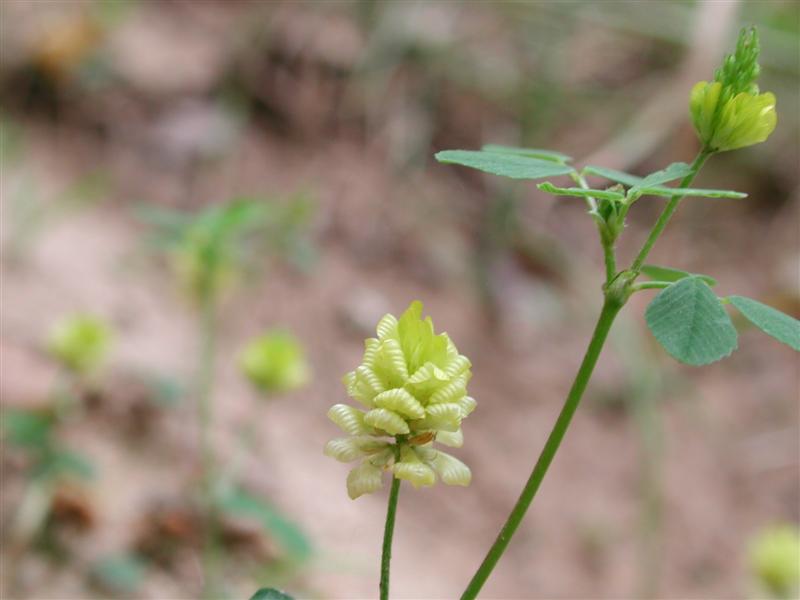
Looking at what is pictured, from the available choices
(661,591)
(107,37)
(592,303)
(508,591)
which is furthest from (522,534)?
(107,37)

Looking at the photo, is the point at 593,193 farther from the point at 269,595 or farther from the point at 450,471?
the point at 269,595

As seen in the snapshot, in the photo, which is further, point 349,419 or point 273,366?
point 273,366

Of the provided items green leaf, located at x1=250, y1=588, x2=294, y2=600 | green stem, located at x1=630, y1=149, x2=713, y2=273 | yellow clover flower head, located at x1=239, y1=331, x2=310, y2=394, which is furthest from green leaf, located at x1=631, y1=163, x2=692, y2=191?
yellow clover flower head, located at x1=239, y1=331, x2=310, y2=394

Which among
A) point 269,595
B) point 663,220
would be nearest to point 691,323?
point 663,220

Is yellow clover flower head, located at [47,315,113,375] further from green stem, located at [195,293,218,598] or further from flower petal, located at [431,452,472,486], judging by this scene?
flower petal, located at [431,452,472,486]

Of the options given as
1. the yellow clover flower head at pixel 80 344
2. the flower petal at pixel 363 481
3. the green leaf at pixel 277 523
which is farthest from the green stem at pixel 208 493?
the flower petal at pixel 363 481
